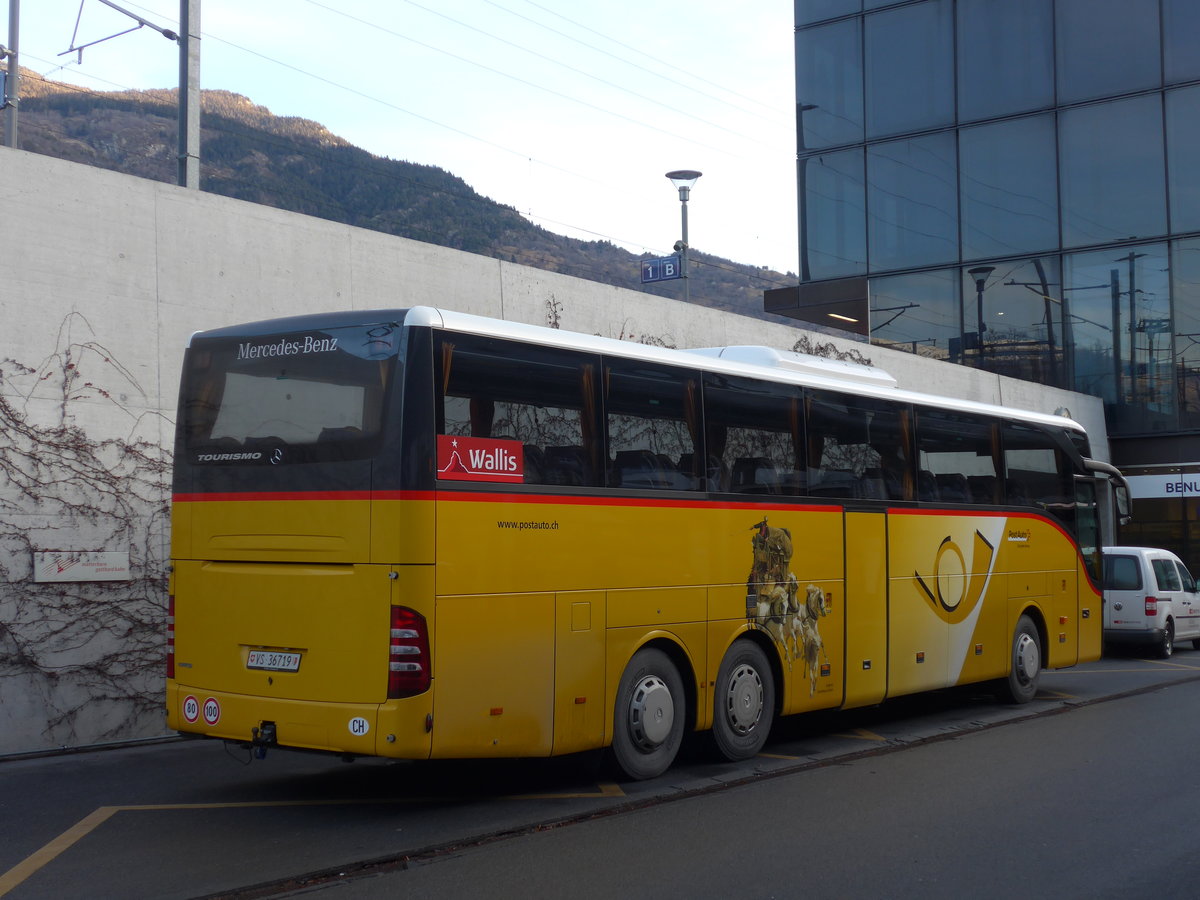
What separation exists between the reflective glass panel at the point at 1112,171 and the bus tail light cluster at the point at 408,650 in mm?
28010

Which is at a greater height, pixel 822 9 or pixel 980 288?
pixel 822 9

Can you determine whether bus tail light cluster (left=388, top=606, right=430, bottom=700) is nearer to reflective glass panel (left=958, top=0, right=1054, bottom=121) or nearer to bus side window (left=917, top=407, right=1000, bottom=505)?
bus side window (left=917, top=407, right=1000, bottom=505)

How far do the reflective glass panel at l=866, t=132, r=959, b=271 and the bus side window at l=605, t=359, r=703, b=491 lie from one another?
83.7ft

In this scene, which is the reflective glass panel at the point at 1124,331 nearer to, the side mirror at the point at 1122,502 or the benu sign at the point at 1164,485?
the benu sign at the point at 1164,485

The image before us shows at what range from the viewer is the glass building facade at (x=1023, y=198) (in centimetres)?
3088

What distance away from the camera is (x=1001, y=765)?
1014 cm

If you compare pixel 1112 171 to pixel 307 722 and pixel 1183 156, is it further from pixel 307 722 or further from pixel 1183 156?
pixel 307 722

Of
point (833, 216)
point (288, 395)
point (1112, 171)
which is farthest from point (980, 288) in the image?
point (288, 395)

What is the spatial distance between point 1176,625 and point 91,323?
1773 cm

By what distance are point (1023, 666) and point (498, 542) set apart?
8.71 meters

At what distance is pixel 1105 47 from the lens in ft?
104

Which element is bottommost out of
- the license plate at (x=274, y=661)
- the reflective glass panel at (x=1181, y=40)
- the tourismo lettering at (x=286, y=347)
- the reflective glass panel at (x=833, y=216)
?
the license plate at (x=274, y=661)

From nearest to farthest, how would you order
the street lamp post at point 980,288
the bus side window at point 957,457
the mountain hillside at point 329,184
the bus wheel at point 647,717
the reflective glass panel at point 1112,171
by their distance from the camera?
the bus wheel at point 647,717
the bus side window at point 957,457
the reflective glass panel at point 1112,171
the street lamp post at point 980,288
the mountain hillside at point 329,184

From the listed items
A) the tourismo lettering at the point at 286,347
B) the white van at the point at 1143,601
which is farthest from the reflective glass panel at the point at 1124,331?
the tourismo lettering at the point at 286,347
